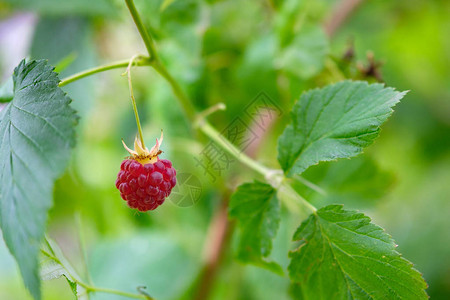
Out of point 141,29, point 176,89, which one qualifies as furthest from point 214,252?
point 141,29

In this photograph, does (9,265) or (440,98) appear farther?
(440,98)

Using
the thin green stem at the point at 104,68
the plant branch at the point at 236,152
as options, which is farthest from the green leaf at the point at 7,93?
the plant branch at the point at 236,152

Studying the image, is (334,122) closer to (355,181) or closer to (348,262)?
(348,262)

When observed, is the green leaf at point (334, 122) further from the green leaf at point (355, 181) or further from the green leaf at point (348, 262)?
the green leaf at point (355, 181)

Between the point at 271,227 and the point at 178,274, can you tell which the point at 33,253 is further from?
the point at 178,274

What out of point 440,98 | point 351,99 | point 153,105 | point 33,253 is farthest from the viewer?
point 440,98

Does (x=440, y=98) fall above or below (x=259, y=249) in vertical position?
above

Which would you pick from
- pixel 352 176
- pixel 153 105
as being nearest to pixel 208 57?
pixel 153 105
